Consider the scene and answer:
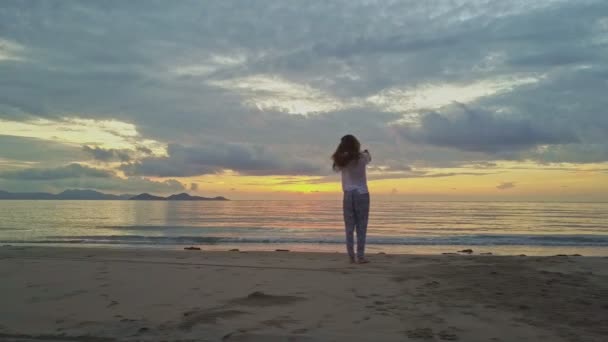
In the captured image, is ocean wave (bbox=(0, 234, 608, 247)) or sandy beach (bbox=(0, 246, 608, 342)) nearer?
sandy beach (bbox=(0, 246, 608, 342))

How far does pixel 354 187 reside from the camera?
Result: 7695 millimetres

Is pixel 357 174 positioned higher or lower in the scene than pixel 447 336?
higher

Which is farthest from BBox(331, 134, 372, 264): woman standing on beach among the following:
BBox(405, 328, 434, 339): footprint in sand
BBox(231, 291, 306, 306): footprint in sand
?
BBox(405, 328, 434, 339): footprint in sand

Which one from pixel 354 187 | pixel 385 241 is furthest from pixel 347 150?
pixel 385 241

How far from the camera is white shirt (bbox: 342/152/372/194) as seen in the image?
764 cm

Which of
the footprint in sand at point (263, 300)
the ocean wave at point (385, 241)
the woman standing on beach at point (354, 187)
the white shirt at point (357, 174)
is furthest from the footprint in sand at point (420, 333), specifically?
the ocean wave at point (385, 241)

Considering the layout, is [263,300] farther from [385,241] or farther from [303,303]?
[385,241]

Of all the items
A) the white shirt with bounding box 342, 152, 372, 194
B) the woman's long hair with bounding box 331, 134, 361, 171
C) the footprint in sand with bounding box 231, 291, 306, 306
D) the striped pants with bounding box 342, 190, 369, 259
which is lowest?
the footprint in sand with bounding box 231, 291, 306, 306

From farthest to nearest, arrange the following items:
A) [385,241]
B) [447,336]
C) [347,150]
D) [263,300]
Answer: [385,241] → [347,150] → [263,300] → [447,336]

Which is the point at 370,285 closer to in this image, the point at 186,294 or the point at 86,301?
the point at 186,294

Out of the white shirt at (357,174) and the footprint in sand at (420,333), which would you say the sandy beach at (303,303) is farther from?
the white shirt at (357,174)

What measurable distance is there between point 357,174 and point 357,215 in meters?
0.77

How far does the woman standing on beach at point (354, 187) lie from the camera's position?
25.0 feet

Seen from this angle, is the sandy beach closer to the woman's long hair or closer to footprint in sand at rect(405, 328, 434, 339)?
footprint in sand at rect(405, 328, 434, 339)
